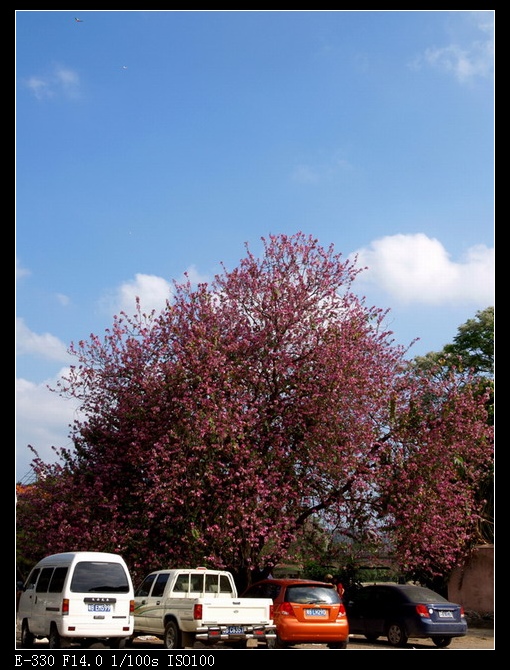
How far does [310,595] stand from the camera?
1831 cm

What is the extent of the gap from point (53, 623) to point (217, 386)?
360 inches

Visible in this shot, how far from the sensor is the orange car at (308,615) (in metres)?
17.9

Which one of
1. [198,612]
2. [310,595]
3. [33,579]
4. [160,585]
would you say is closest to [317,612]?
[310,595]

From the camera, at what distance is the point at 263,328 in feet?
83.3

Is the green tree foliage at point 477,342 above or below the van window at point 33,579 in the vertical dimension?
above

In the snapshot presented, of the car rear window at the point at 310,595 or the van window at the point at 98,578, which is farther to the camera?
the car rear window at the point at 310,595

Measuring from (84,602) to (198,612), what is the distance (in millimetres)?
2238

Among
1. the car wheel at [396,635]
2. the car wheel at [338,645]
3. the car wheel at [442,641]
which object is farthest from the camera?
the car wheel at [442,641]

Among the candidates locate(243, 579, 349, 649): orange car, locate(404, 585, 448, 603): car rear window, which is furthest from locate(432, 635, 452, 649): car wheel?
locate(243, 579, 349, 649): orange car

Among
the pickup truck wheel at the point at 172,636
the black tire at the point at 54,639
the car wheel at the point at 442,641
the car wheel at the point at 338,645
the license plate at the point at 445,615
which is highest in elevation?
the black tire at the point at 54,639

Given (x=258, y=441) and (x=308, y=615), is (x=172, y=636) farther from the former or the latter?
(x=258, y=441)

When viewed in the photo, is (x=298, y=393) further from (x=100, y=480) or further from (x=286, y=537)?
(x=100, y=480)

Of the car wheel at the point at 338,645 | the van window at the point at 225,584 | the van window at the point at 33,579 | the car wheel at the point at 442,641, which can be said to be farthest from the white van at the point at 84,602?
the car wheel at the point at 442,641

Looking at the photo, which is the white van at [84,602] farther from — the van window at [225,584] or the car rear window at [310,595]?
the car rear window at [310,595]
